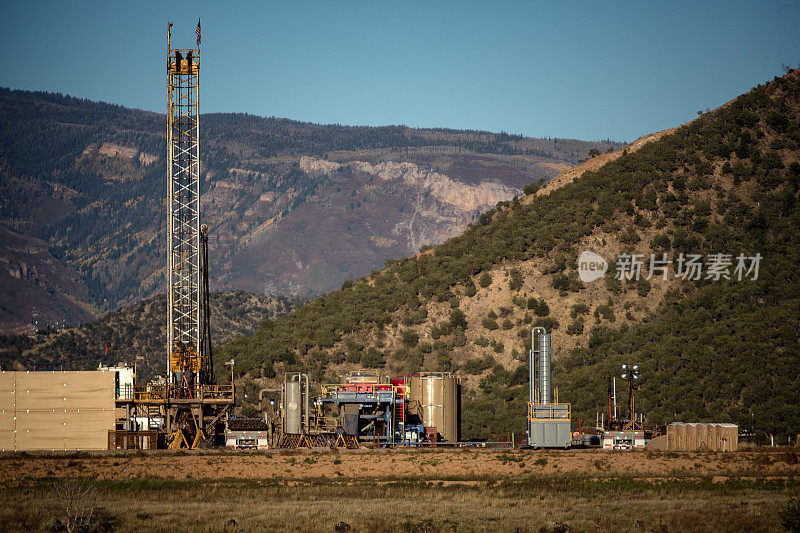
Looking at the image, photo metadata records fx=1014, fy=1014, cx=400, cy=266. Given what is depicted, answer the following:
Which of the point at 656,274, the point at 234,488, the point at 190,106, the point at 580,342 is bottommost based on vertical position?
the point at 234,488

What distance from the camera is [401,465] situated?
5834 cm

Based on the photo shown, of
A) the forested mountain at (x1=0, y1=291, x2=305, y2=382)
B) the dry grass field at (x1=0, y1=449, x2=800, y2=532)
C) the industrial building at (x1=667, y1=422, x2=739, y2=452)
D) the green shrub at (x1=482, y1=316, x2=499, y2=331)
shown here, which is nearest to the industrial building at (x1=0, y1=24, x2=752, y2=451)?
the industrial building at (x1=667, y1=422, x2=739, y2=452)

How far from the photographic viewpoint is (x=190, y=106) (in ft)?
265

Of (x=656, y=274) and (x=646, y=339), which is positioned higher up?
(x=656, y=274)

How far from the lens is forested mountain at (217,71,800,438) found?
8975 cm

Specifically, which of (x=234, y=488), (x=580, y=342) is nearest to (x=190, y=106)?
(x=234, y=488)

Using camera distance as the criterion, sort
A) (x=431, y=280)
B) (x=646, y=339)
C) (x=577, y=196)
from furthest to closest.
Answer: (x=577, y=196) → (x=431, y=280) → (x=646, y=339)

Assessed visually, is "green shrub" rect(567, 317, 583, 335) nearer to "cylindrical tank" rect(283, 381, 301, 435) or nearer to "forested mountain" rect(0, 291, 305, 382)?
"cylindrical tank" rect(283, 381, 301, 435)

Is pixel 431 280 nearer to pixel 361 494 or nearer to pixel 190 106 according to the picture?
pixel 190 106

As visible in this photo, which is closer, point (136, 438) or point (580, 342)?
point (136, 438)

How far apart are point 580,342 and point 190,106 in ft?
153

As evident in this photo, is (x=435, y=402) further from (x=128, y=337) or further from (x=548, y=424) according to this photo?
(x=128, y=337)

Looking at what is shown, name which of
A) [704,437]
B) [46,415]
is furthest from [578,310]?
[46,415]

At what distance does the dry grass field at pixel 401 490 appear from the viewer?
38812mm
